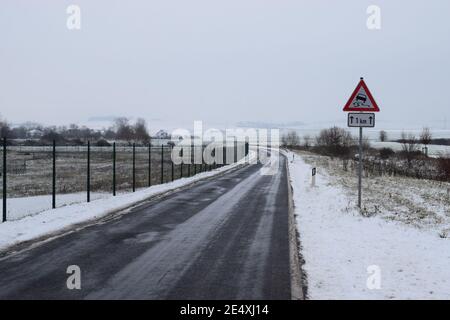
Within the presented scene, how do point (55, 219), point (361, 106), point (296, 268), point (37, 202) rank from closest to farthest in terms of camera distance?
point (296, 268), point (55, 219), point (361, 106), point (37, 202)

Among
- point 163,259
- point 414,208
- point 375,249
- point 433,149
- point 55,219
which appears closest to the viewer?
point 163,259

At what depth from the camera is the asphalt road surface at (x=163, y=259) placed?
240 inches

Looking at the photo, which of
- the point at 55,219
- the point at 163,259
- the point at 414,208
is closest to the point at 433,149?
the point at 414,208

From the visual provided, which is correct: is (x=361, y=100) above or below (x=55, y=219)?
above

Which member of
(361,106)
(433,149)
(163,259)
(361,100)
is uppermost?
(361,100)

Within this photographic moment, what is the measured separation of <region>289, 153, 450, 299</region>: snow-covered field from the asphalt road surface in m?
0.63

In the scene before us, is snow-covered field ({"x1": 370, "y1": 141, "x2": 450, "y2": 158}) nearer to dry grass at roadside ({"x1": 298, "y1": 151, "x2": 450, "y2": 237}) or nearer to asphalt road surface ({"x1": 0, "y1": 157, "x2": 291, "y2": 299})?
dry grass at roadside ({"x1": 298, "y1": 151, "x2": 450, "y2": 237})

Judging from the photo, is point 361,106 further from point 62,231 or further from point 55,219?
point 55,219

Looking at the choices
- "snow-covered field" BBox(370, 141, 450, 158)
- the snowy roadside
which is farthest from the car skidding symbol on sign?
"snow-covered field" BBox(370, 141, 450, 158)

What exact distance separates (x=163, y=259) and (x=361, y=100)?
8069mm

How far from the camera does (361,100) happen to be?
13.0 meters

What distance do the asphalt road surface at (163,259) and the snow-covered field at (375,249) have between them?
629mm

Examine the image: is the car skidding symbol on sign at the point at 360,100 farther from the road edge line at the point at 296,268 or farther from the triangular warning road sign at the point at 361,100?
the road edge line at the point at 296,268

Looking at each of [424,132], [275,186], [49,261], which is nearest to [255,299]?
[49,261]
